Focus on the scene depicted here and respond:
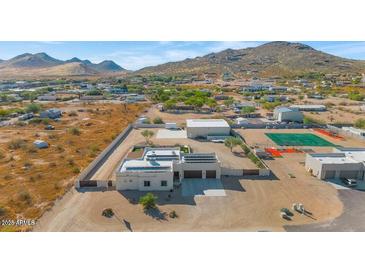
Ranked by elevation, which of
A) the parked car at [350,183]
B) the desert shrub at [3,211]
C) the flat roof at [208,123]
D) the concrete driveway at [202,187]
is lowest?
the desert shrub at [3,211]

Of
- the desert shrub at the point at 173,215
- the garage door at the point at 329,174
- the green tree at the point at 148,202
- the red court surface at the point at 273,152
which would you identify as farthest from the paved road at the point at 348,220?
the red court surface at the point at 273,152

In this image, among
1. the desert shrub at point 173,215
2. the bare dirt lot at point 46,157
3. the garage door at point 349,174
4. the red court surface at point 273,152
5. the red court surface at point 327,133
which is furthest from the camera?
the red court surface at point 327,133

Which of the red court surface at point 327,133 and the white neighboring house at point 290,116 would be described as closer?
the red court surface at point 327,133

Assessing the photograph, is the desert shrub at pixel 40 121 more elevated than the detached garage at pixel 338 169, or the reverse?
the detached garage at pixel 338 169

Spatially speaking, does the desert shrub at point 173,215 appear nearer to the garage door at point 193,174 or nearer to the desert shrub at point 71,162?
the garage door at point 193,174

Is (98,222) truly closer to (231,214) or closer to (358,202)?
(231,214)

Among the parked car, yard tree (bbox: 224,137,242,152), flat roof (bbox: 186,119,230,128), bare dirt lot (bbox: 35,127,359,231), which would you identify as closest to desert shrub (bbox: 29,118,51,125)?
flat roof (bbox: 186,119,230,128)

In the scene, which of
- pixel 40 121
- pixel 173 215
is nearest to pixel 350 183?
Answer: pixel 173 215

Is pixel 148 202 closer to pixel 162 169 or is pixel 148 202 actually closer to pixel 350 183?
pixel 162 169
